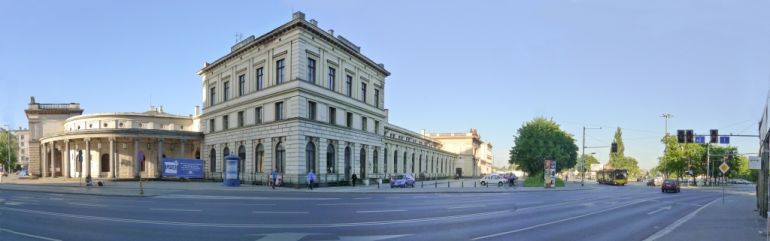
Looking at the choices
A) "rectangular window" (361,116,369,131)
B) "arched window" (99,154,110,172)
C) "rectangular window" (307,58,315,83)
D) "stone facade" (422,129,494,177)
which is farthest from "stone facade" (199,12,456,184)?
"stone facade" (422,129,494,177)

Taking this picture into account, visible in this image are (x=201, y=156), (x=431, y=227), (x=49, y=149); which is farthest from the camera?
(x=49, y=149)

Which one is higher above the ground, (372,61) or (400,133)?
(372,61)

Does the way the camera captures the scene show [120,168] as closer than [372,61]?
No

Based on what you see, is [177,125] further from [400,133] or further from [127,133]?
[400,133]

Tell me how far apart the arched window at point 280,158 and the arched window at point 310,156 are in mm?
2323

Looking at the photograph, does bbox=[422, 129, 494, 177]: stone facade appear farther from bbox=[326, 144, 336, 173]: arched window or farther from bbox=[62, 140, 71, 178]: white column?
bbox=[62, 140, 71, 178]: white column

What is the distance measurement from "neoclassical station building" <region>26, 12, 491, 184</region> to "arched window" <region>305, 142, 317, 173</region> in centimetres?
10

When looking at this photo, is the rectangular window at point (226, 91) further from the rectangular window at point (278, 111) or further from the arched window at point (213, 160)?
the rectangular window at point (278, 111)

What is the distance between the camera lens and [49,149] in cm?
6675

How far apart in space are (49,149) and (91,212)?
62529mm

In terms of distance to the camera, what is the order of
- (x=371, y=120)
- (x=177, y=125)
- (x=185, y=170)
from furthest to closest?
(x=177, y=125)
(x=371, y=120)
(x=185, y=170)

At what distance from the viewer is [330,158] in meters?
45.8

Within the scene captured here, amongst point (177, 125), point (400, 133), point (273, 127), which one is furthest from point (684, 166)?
point (177, 125)

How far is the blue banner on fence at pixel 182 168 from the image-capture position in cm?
4628
